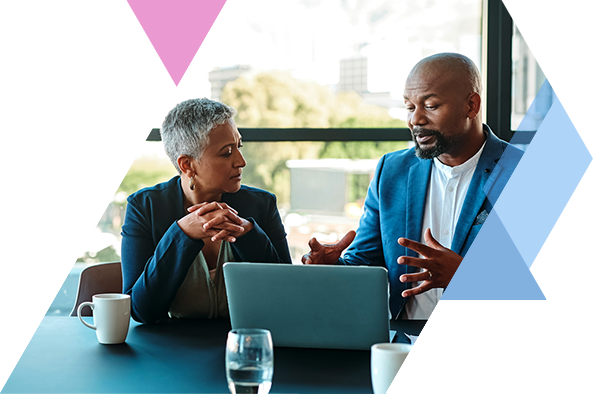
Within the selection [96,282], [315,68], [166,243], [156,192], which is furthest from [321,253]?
[315,68]

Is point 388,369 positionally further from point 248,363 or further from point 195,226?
point 195,226

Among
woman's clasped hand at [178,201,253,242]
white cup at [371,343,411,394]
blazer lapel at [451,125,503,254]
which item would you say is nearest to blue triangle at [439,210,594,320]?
blazer lapel at [451,125,503,254]

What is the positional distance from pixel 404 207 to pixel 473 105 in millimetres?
581

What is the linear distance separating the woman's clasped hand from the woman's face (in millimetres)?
280

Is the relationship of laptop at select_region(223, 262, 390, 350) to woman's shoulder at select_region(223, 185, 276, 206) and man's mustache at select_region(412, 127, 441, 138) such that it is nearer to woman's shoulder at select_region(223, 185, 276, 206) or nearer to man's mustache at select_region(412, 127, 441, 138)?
woman's shoulder at select_region(223, 185, 276, 206)

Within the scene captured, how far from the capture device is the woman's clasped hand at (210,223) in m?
1.76

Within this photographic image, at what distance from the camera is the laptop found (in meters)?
1.18

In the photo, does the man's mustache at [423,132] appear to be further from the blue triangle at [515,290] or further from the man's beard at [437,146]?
the blue triangle at [515,290]

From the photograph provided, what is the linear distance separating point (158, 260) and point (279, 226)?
605 mm

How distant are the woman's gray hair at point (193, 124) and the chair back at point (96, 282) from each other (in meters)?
0.52

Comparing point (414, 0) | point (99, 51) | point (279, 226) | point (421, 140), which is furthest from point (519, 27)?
Answer: point (99, 51)

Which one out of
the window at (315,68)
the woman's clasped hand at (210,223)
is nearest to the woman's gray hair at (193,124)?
the woman's clasped hand at (210,223)

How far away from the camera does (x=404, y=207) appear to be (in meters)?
2.33

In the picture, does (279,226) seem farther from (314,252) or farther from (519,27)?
(519,27)
